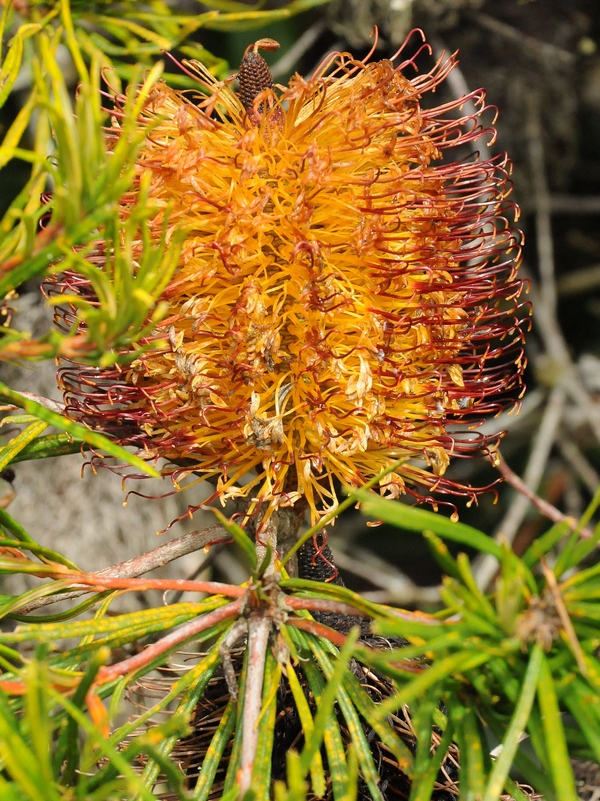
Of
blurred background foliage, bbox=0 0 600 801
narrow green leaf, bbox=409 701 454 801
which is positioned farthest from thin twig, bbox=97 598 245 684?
narrow green leaf, bbox=409 701 454 801

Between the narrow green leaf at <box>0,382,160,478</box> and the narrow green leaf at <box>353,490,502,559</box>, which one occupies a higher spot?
the narrow green leaf at <box>353,490,502,559</box>

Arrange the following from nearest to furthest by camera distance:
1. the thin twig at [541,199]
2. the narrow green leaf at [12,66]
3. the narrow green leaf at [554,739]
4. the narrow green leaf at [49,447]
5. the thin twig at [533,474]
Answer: the narrow green leaf at [554,739], the narrow green leaf at [12,66], the narrow green leaf at [49,447], the thin twig at [533,474], the thin twig at [541,199]

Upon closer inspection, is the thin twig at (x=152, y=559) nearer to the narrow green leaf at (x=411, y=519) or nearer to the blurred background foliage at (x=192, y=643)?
the blurred background foliage at (x=192, y=643)

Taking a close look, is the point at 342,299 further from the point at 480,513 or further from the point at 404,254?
the point at 480,513

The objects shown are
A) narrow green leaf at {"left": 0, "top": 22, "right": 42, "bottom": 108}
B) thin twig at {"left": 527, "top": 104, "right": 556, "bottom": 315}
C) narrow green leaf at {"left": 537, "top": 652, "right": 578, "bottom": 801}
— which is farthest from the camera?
thin twig at {"left": 527, "top": 104, "right": 556, "bottom": 315}

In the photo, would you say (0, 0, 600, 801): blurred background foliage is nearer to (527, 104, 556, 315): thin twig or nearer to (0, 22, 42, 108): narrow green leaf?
(0, 22, 42, 108): narrow green leaf

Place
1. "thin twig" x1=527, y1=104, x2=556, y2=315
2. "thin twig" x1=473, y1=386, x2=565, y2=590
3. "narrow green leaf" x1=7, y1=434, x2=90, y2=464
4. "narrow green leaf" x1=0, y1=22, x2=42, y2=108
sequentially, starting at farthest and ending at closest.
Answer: "thin twig" x1=527, y1=104, x2=556, y2=315 < "thin twig" x1=473, y1=386, x2=565, y2=590 < "narrow green leaf" x1=7, y1=434, x2=90, y2=464 < "narrow green leaf" x1=0, y1=22, x2=42, y2=108

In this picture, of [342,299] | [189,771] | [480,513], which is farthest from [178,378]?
[480,513]

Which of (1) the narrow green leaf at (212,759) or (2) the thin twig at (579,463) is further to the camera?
(2) the thin twig at (579,463)

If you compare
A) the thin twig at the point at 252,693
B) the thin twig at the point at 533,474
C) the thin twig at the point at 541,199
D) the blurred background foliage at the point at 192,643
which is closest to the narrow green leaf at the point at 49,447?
the blurred background foliage at the point at 192,643

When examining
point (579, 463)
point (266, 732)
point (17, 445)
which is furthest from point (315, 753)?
point (579, 463)
